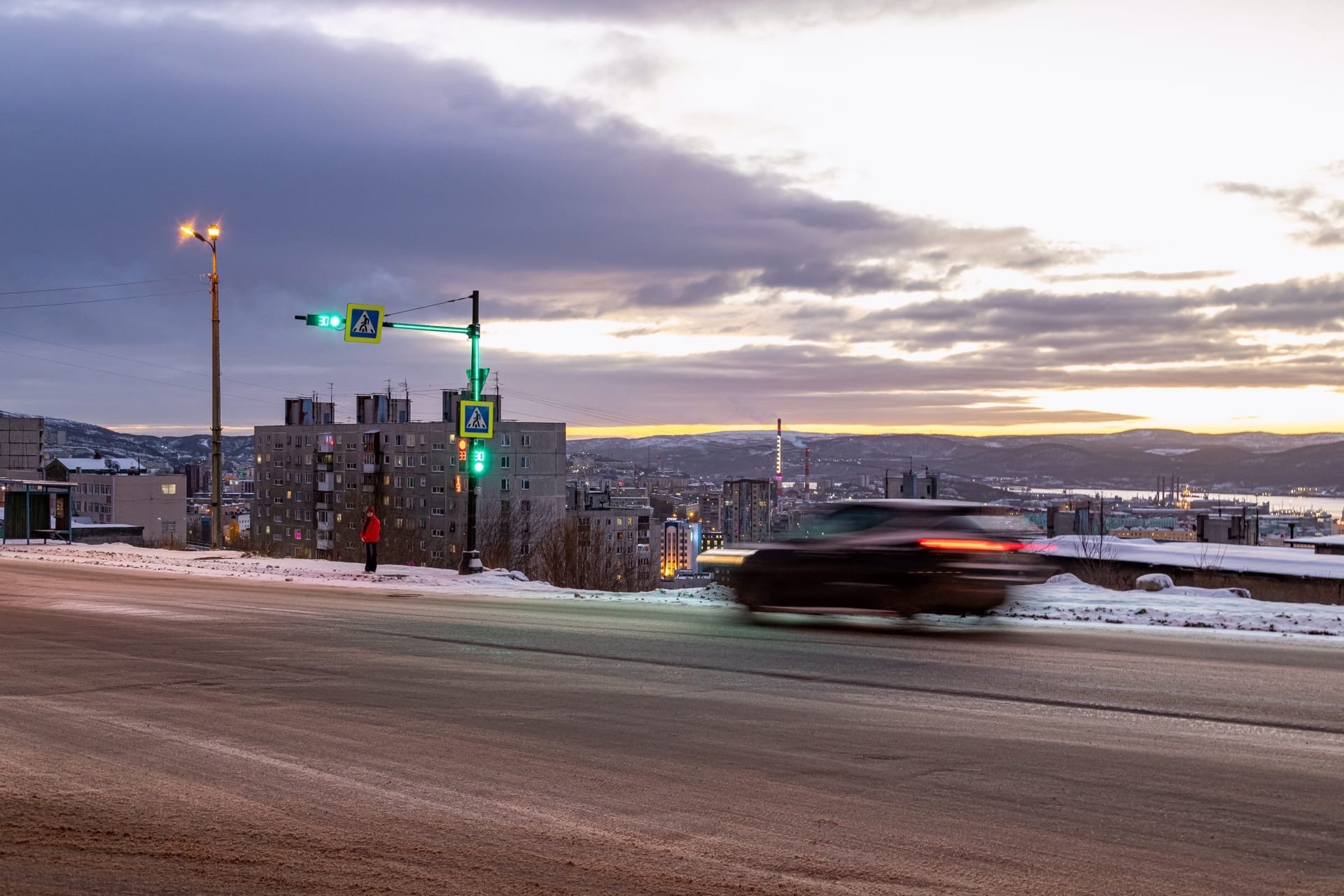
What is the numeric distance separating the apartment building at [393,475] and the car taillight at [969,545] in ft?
265

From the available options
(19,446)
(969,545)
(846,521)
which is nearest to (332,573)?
(846,521)

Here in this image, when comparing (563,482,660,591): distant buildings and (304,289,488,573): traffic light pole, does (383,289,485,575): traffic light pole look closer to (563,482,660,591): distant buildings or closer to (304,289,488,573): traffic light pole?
(304,289,488,573): traffic light pole

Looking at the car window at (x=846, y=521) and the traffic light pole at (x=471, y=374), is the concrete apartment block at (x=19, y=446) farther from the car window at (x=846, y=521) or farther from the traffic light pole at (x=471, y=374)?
the car window at (x=846, y=521)

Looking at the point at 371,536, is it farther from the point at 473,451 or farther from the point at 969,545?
the point at 969,545

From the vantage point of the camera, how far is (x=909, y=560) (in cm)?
1522

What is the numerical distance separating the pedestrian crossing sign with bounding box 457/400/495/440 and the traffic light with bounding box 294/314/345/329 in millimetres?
4150

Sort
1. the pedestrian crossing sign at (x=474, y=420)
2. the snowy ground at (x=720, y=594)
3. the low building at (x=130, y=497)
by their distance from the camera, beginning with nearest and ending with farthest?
the snowy ground at (x=720, y=594) → the pedestrian crossing sign at (x=474, y=420) → the low building at (x=130, y=497)

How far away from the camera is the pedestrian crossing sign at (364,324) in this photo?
28016 millimetres

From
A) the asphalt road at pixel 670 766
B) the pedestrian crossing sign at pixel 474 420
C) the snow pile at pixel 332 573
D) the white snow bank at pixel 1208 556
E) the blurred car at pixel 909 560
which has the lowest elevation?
the snow pile at pixel 332 573

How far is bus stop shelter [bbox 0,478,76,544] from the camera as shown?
42344 mm

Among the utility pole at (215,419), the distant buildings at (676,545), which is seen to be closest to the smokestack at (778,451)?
the distant buildings at (676,545)

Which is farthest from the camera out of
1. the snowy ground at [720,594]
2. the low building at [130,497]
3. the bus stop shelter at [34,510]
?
the low building at [130,497]

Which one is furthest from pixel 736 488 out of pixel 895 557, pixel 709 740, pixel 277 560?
pixel 709 740

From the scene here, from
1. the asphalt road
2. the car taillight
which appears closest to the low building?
the car taillight
